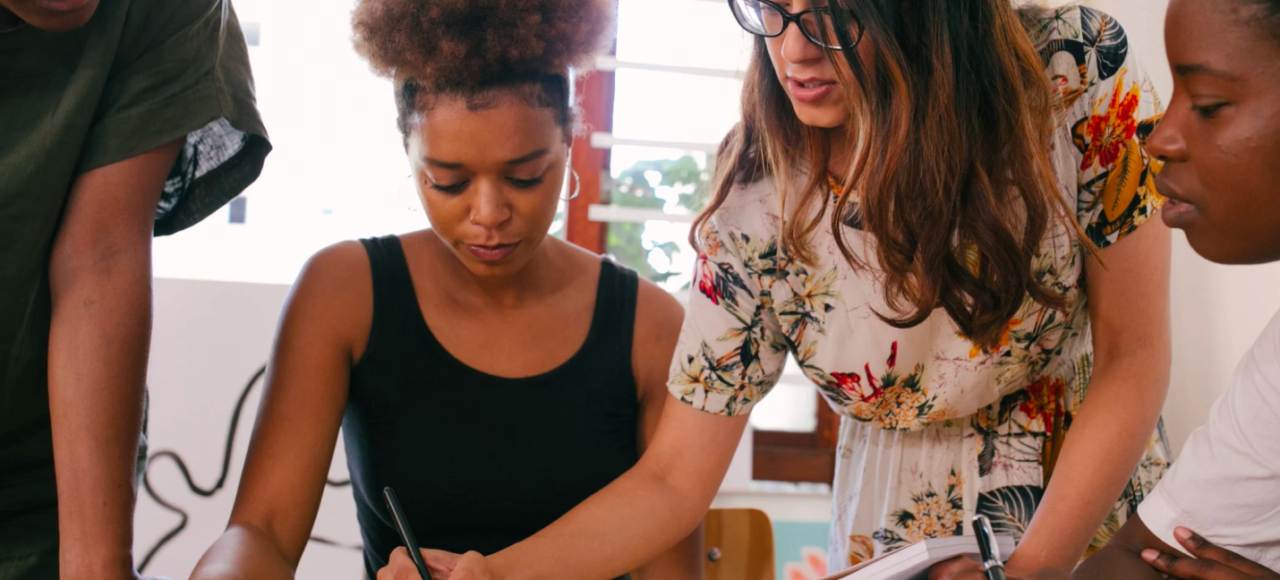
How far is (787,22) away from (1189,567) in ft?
1.80

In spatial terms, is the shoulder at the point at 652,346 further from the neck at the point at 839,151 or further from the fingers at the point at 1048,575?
the fingers at the point at 1048,575

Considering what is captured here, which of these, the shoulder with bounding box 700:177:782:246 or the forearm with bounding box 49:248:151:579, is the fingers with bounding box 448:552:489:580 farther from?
the shoulder with bounding box 700:177:782:246

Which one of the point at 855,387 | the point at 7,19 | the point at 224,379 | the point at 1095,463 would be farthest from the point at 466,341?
the point at 224,379

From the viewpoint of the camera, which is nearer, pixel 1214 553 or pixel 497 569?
pixel 1214 553

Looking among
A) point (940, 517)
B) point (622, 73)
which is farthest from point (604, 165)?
point (940, 517)

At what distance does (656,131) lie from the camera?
248cm

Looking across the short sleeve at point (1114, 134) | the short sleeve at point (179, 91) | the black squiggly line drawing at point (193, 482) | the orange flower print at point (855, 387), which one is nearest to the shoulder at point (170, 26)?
the short sleeve at point (179, 91)

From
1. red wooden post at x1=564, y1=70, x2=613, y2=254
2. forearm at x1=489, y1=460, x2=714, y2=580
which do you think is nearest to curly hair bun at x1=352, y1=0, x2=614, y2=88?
forearm at x1=489, y1=460, x2=714, y2=580

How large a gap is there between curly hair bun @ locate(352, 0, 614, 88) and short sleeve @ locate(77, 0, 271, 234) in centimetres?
23

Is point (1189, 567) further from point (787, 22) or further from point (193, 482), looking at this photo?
point (193, 482)

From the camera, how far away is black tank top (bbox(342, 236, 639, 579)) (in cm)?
120

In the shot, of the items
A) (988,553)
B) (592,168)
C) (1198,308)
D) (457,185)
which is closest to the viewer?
(988,553)

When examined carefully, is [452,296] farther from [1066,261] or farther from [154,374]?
[154,374]

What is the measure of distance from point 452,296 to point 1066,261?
0.68 metres
